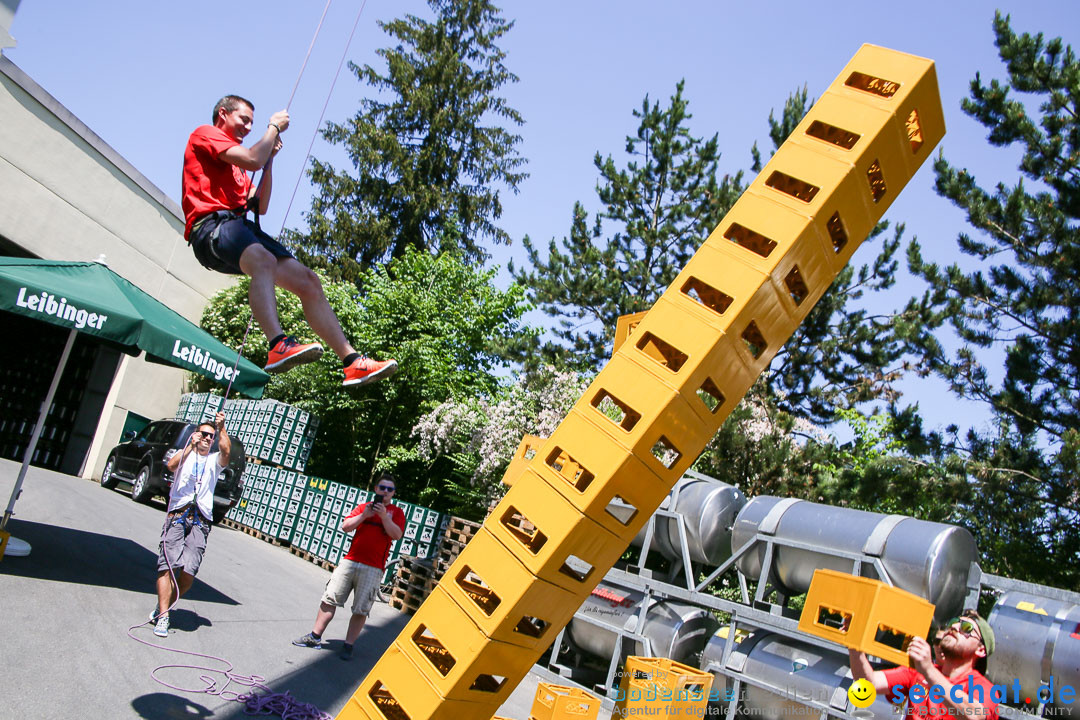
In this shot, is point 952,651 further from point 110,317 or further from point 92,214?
point 92,214

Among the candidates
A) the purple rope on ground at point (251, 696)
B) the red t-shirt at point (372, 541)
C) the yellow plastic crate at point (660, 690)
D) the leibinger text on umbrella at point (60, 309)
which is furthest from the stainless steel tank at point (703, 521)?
the leibinger text on umbrella at point (60, 309)

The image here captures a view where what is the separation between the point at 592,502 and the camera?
10.8ft

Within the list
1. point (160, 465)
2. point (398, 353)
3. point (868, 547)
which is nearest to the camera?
point (868, 547)

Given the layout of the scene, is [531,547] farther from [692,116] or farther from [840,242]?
[692,116]

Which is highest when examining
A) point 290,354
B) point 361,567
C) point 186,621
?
point 290,354

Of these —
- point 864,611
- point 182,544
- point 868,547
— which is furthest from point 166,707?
point 868,547

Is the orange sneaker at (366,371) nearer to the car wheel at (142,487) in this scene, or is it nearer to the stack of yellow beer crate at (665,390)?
the stack of yellow beer crate at (665,390)

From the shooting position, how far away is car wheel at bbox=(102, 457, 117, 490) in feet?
58.5

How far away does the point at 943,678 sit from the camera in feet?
12.7

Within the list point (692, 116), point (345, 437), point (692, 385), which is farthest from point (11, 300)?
point (692, 116)

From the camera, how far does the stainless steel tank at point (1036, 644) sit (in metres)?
6.39

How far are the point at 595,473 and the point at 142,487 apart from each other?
1592cm

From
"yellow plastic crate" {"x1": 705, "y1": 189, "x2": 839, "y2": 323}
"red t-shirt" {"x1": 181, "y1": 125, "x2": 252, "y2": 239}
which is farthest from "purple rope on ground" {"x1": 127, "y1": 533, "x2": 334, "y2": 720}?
"yellow plastic crate" {"x1": 705, "y1": 189, "x2": 839, "y2": 323}

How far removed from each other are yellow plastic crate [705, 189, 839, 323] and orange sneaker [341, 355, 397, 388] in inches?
70.9
